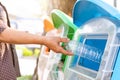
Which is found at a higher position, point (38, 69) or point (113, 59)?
point (113, 59)

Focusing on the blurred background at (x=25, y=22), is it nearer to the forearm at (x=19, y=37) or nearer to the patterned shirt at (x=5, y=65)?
the patterned shirt at (x=5, y=65)

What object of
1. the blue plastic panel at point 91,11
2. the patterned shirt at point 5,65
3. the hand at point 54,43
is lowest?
the patterned shirt at point 5,65

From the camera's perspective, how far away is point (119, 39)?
52 centimetres

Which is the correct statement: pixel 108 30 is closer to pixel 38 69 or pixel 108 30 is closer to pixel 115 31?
pixel 115 31

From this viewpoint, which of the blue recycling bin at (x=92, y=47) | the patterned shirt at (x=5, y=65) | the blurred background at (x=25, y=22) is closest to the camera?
the blue recycling bin at (x=92, y=47)

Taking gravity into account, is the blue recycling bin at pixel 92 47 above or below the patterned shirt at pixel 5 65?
above

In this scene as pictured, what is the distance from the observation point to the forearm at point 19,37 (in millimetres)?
614

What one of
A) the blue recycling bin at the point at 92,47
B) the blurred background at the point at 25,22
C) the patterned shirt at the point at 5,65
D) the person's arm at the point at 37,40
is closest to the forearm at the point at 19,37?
the person's arm at the point at 37,40

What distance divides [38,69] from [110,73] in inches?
16.0

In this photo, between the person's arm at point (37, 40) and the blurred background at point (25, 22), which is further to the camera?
the blurred background at point (25, 22)

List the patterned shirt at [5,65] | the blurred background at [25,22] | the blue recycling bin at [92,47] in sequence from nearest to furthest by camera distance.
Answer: the blue recycling bin at [92,47] < the patterned shirt at [5,65] < the blurred background at [25,22]

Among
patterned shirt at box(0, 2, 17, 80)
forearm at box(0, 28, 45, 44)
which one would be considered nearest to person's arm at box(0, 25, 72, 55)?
forearm at box(0, 28, 45, 44)

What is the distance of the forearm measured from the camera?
614mm

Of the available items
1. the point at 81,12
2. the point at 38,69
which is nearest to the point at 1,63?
the point at 38,69
